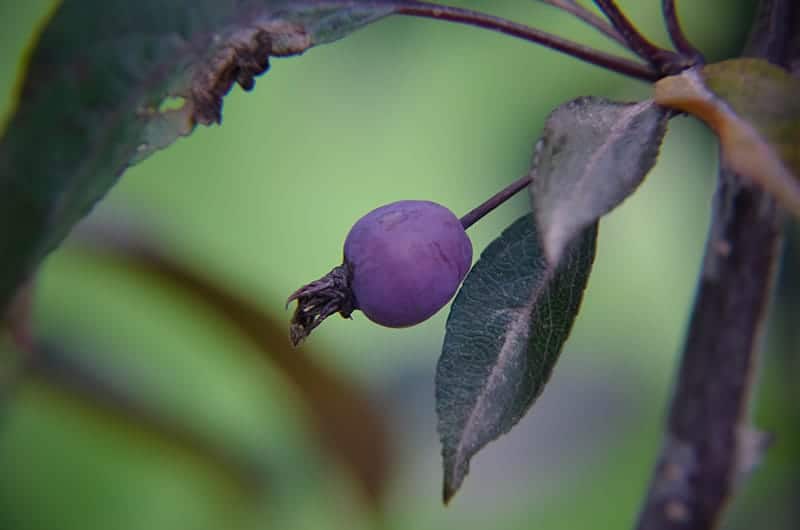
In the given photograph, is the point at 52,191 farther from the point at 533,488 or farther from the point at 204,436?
the point at 533,488

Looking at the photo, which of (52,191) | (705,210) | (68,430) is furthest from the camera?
(705,210)

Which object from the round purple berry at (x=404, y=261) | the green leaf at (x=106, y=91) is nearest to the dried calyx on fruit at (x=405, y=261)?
the round purple berry at (x=404, y=261)

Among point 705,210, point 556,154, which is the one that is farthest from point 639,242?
point 556,154

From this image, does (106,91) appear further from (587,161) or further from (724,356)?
(724,356)

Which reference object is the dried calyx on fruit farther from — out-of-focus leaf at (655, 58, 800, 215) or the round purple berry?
out-of-focus leaf at (655, 58, 800, 215)

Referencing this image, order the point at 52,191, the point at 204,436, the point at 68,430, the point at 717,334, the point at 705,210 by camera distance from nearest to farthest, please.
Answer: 1. the point at 52,191
2. the point at 717,334
3. the point at 204,436
4. the point at 68,430
5. the point at 705,210

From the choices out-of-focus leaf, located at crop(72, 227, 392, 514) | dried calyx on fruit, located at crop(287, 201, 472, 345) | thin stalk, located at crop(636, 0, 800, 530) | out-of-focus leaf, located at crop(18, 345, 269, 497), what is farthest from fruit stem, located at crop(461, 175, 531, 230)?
out-of-focus leaf, located at crop(18, 345, 269, 497)

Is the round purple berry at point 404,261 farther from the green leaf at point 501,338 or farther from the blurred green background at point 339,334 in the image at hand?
the blurred green background at point 339,334
